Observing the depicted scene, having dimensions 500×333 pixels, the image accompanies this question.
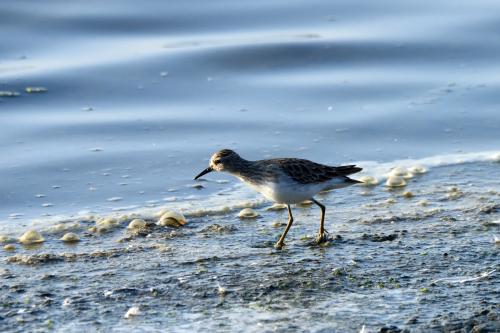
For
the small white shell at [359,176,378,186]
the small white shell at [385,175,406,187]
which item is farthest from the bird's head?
the small white shell at [385,175,406,187]

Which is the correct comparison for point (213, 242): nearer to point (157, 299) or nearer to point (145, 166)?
point (157, 299)

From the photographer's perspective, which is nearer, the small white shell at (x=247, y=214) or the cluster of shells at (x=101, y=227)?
the cluster of shells at (x=101, y=227)

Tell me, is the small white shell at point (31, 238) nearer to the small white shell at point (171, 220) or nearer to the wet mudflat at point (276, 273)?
the wet mudflat at point (276, 273)

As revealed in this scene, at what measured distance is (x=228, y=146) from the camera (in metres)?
9.87

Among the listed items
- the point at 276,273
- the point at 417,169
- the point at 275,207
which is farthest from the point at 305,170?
the point at 417,169

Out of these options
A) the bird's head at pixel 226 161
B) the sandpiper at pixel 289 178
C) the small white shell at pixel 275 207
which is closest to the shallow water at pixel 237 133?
the small white shell at pixel 275 207

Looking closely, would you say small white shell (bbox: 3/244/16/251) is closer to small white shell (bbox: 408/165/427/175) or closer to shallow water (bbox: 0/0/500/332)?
shallow water (bbox: 0/0/500/332)

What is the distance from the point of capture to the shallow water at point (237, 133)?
19.3ft

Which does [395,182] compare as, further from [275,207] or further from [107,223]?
[107,223]

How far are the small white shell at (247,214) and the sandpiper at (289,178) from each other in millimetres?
414

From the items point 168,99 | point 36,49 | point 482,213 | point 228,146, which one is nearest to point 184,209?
point 228,146

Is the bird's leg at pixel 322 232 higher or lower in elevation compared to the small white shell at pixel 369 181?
lower

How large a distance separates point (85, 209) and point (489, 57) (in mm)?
6544

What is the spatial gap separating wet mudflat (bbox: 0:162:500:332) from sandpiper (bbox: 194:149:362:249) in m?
0.31
